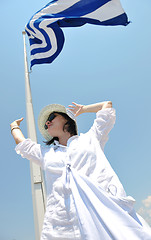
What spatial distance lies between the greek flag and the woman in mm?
3272

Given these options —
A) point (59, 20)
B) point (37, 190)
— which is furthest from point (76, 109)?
point (59, 20)

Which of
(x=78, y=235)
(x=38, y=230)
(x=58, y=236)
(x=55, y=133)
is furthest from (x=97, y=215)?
(x=38, y=230)

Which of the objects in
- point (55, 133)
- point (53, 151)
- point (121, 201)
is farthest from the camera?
point (55, 133)

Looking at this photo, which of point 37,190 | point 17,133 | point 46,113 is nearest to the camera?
point 17,133

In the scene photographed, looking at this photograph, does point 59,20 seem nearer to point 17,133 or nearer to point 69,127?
point 69,127

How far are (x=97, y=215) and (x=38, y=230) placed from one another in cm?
219

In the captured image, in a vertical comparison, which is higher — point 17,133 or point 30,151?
point 17,133

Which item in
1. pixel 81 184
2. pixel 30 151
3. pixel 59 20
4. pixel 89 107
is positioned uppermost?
pixel 59 20

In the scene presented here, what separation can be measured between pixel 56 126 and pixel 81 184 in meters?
1.11

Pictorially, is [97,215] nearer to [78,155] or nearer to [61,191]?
[61,191]

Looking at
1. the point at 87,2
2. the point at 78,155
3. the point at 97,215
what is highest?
the point at 87,2

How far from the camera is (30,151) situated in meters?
3.02

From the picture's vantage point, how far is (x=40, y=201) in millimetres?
4281

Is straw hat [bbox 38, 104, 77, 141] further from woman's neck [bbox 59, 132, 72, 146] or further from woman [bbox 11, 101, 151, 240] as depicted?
woman's neck [bbox 59, 132, 72, 146]
